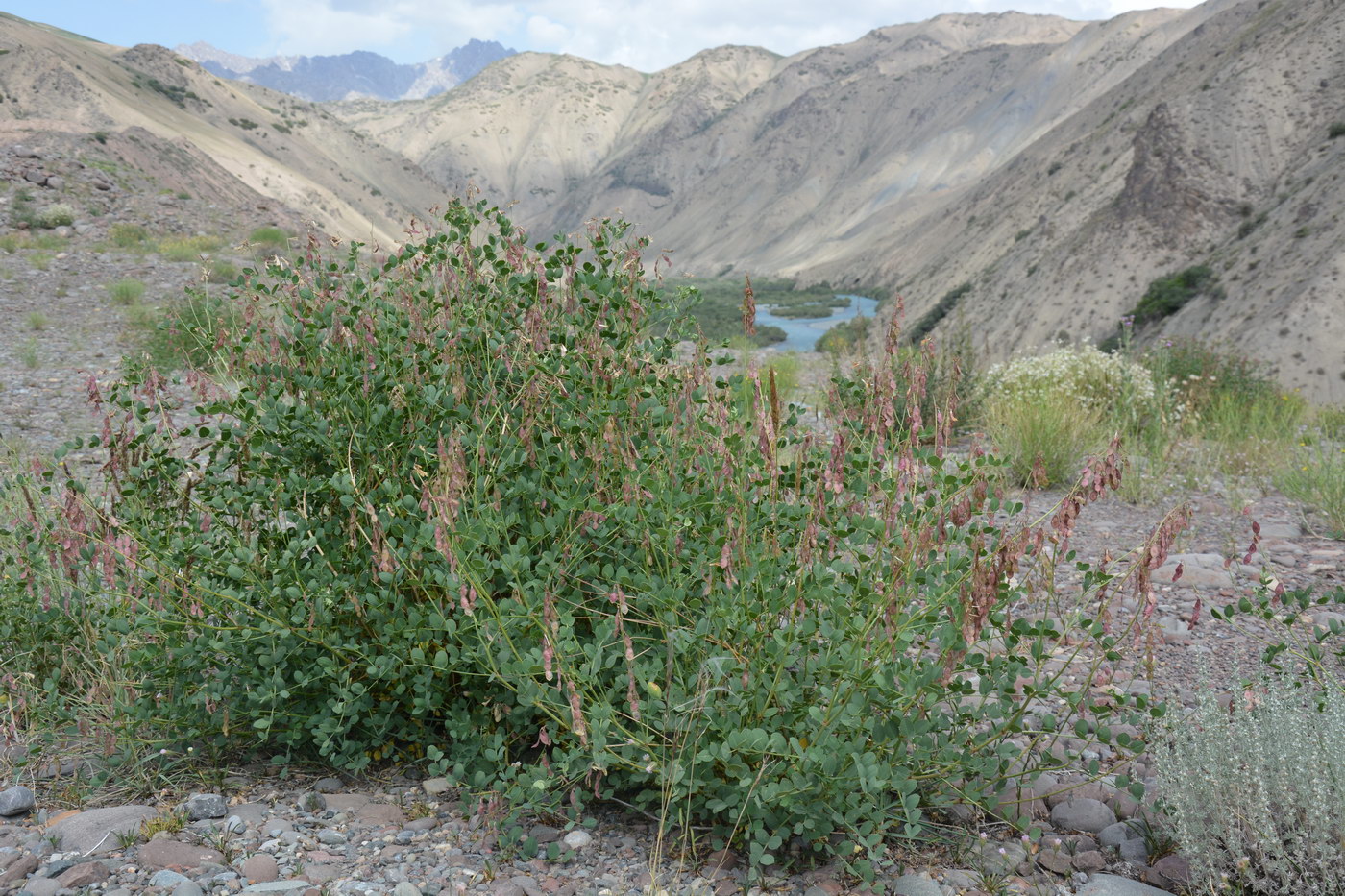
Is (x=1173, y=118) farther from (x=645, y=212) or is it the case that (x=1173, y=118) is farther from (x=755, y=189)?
(x=645, y=212)

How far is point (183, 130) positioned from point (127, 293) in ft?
102

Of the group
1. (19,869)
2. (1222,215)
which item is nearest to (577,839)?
(19,869)

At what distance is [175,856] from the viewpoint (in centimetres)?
228

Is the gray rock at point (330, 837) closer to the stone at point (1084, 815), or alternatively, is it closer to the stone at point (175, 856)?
the stone at point (175, 856)

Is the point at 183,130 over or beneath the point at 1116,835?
over

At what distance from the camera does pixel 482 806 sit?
264cm

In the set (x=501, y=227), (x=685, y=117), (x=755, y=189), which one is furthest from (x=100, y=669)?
(x=685, y=117)

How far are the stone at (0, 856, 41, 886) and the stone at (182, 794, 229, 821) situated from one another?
361mm

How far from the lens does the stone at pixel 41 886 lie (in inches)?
81.7

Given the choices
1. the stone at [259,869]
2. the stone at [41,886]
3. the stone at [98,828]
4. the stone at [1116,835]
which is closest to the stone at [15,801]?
the stone at [98,828]

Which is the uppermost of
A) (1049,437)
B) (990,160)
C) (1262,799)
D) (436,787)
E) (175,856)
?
(990,160)

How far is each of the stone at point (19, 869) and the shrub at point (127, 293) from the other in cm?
1225

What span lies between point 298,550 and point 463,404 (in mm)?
697

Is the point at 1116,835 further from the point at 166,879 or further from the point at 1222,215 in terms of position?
the point at 1222,215
